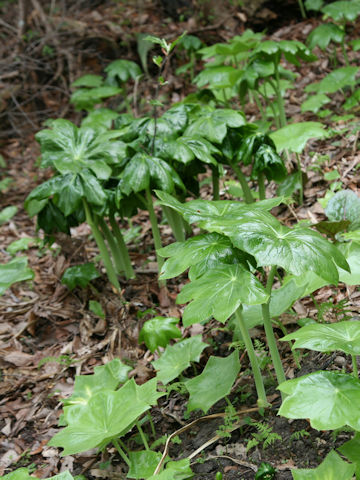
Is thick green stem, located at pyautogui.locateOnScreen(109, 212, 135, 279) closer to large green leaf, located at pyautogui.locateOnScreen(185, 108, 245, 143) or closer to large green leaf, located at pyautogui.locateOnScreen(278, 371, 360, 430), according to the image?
large green leaf, located at pyautogui.locateOnScreen(185, 108, 245, 143)

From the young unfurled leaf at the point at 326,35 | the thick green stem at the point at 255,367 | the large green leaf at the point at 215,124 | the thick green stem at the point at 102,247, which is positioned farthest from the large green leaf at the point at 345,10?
the thick green stem at the point at 255,367

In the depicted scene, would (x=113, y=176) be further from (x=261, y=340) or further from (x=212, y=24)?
(x=212, y=24)

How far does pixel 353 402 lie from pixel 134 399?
709 mm

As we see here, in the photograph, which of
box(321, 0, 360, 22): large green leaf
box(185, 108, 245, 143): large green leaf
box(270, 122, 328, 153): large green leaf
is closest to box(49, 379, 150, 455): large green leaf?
box(185, 108, 245, 143): large green leaf

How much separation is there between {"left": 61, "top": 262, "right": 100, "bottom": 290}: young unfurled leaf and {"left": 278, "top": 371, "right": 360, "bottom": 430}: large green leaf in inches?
61.8

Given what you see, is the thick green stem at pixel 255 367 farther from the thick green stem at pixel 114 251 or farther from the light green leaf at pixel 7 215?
the light green leaf at pixel 7 215

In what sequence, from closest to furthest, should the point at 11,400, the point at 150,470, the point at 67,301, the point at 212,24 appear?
the point at 150,470
the point at 11,400
the point at 67,301
the point at 212,24

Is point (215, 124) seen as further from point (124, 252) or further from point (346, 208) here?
point (124, 252)

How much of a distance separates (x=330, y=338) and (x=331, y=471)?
332 millimetres

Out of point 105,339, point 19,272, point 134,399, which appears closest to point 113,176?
point 19,272

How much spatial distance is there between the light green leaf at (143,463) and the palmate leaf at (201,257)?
24.8 inches

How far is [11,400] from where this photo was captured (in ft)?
7.51

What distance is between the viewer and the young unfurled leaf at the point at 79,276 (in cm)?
263

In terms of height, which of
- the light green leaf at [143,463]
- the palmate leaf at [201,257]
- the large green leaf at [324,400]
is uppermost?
the palmate leaf at [201,257]
